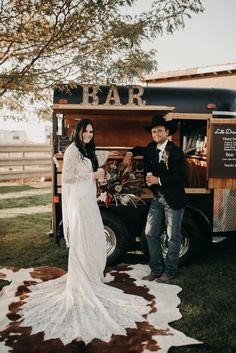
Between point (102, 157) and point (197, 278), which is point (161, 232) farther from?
point (102, 157)

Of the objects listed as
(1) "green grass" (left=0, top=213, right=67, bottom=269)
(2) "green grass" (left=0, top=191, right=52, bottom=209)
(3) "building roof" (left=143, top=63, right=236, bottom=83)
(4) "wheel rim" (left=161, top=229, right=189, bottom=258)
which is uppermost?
(3) "building roof" (left=143, top=63, right=236, bottom=83)

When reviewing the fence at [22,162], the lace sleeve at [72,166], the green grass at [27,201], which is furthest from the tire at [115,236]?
the fence at [22,162]

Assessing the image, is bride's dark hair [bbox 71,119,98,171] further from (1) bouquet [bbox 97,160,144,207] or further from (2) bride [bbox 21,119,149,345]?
(1) bouquet [bbox 97,160,144,207]

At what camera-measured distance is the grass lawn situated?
149 inches

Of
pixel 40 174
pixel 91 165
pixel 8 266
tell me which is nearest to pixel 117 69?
pixel 91 165

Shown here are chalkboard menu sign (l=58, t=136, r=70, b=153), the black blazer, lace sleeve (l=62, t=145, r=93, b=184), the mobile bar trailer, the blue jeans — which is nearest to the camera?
lace sleeve (l=62, t=145, r=93, b=184)

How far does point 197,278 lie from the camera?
538 centimetres

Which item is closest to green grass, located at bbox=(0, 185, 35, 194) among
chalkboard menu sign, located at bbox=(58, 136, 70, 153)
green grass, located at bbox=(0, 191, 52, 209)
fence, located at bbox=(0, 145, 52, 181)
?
fence, located at bbox=(0, 145, 52, 181)

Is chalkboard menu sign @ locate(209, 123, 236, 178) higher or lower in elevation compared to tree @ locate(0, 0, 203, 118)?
lower

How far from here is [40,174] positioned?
1697 cm

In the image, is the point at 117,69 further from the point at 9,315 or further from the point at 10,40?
the point at 9,315

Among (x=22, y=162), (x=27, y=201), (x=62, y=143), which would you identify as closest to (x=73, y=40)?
(x=62, y=143)

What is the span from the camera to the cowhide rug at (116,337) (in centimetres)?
345

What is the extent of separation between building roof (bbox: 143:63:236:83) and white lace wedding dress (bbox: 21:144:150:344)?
9.58 m
